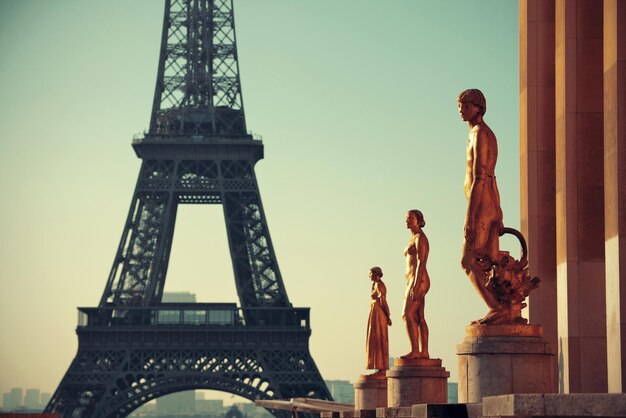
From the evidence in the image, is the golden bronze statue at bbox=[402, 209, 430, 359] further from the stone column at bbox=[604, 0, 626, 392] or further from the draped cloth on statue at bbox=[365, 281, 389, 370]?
the draped cloth on statue at bbox=[365, 281, 389, 370]

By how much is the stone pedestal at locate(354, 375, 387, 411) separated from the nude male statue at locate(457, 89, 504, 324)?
12397 mm

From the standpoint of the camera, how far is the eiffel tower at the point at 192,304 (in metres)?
102

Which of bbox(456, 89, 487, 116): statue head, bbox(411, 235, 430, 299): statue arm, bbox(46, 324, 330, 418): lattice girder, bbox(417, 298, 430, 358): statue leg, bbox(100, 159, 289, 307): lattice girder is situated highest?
bbox(100, 159, 289, 307): lattice girder

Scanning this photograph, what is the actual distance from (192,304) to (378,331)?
80.2 m

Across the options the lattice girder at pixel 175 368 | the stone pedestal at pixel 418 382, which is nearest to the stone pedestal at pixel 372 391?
the stone pedestal at pixel 418 382

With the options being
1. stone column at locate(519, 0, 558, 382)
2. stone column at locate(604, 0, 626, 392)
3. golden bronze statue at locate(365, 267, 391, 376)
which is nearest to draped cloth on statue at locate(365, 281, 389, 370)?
golden bronze statue at locate(365, 267, 391, 376)

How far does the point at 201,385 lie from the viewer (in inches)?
4097

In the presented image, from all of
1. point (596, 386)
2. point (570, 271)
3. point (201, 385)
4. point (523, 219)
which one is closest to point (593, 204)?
point (570, 271)

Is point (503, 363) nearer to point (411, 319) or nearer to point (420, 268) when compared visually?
point (420, 268)

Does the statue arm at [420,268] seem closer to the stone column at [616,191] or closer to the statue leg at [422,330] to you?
the statue leg at [422,330]

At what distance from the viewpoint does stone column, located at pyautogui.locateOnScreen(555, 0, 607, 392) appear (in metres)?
22.6

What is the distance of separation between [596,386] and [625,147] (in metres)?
5.24

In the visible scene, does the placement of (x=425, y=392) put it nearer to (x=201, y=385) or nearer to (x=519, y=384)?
(x=519, y=384)

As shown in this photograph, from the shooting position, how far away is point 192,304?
109 m
